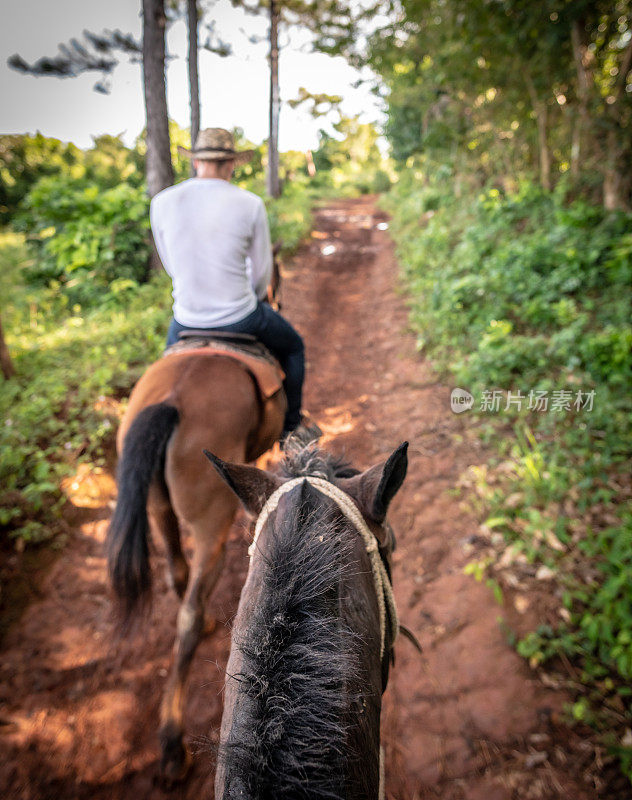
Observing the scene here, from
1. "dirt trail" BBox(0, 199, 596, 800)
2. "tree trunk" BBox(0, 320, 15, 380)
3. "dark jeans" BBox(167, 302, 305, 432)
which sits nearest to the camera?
"dirt trail" BBox(0, 199, 596, 800)

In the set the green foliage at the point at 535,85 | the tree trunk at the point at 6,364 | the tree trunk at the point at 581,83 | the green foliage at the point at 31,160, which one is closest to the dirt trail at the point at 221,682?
the tree trunk at the point at 6,364

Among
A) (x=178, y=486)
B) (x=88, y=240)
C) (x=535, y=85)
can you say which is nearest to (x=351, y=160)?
(x=535, y=85)

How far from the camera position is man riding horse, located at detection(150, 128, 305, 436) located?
8.32ft

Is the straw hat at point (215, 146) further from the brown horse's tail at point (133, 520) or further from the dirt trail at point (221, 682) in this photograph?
the dirt trail at point (221, 682)

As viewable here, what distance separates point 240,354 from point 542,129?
7.84 metres

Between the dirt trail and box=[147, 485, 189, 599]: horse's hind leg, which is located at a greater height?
box=[147, 485, 189, 599]: horse's hind leg

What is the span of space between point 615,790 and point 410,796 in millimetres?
1054

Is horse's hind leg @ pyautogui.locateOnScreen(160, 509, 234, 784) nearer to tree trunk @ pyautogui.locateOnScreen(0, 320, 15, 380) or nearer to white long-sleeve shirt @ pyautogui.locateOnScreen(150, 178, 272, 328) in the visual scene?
white long-sleeve shirt @ pyautogui.locateOnScreen(150, 178, 272, 328)

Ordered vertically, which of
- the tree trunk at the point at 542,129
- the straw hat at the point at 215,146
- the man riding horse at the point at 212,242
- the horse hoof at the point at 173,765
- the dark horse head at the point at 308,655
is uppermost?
the tree trunk at the point at 542,129

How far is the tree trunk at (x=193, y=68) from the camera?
919 centimetres

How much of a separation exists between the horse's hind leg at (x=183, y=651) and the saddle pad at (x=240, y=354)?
998mm

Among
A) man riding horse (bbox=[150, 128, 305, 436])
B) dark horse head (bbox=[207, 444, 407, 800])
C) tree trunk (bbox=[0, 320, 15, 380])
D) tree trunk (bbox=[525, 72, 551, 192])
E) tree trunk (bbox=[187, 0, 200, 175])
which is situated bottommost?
tree trunk (bbox=[0, 320, 15, 380])

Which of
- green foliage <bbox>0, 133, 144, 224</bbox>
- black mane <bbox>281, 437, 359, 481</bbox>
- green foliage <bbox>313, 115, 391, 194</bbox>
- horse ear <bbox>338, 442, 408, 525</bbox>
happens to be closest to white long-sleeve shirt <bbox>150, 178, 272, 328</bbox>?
black mane <bbox>281, 437, 359, 481</bbox>

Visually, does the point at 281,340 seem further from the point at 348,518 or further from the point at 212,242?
the point at 348,518
